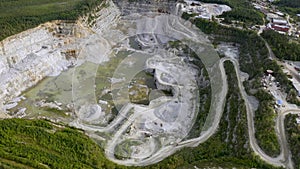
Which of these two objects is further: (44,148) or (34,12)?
(34,12)

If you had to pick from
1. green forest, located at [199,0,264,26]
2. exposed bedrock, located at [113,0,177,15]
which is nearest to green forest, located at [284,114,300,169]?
green forest, located at [199,0,264,26]

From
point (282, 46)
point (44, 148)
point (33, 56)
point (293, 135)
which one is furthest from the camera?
point (33, 56)

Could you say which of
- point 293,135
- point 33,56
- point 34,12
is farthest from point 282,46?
point 34,12

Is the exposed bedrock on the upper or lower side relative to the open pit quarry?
upper

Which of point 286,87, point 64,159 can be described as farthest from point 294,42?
point 64,159

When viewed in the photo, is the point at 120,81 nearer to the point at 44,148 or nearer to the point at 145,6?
the point at 44,148

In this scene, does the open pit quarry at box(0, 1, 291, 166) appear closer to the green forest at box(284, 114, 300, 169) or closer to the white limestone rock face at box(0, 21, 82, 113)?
the white limestone rock face at box(0, 21, 82, 113)

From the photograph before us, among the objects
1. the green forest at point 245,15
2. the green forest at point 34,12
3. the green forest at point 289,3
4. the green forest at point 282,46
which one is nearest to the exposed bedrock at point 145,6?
the green forest at point 34,12
